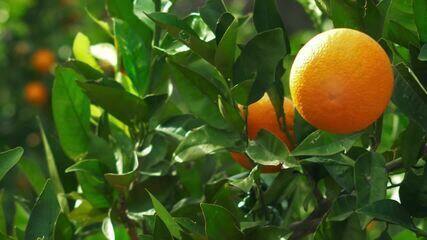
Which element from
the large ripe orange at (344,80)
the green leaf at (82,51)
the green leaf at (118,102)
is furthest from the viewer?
the green leaf at (82,51)

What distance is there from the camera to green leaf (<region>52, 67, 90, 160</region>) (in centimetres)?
123

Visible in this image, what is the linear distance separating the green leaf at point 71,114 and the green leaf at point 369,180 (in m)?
0.47

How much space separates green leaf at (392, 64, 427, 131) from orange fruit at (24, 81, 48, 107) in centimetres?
283

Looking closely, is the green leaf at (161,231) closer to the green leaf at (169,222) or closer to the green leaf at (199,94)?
the green leaf at (169,222)

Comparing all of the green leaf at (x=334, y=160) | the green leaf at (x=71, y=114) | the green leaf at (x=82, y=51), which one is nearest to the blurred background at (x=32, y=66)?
the green leaf at (x=82, y=51)

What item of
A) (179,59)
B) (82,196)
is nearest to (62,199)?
(82,196)

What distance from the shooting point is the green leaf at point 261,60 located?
98 cm

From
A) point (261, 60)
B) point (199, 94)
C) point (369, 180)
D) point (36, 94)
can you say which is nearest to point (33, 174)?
Answer: point (199, 94)

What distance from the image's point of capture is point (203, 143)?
101 centimetres

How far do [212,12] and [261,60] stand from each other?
0.09m

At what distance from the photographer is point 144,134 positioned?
1.20 m

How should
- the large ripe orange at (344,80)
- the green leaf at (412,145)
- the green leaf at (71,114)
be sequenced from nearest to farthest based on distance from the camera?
the large ripe orange at (344,80), the green leaf at (412,145), the green leaf at (71,114)

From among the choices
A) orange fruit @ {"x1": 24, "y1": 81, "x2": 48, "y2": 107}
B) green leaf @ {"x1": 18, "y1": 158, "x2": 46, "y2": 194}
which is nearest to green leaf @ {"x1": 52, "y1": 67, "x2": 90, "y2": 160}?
green leaf @ {"x1": 18, "y1": 158, "x2": 46, "y2": 194}

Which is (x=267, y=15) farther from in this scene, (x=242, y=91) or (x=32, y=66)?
(x=32, y=66)
